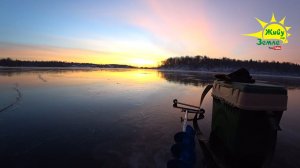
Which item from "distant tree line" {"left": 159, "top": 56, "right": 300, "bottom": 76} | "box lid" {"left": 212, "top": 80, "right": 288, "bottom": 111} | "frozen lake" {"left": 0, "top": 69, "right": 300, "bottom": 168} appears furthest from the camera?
Result: "distant tree line" {"left": 159, "top": 56, "right": 300, "bottom": 76}

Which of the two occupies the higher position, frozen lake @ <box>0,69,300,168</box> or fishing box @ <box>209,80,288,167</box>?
fishing box @ <box>209,80,288,167</box>

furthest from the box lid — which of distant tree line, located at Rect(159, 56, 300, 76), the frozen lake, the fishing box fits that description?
distant tree line, located at Rect(159, 56, 300, 76)

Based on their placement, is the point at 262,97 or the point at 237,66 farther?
the point at 237,66

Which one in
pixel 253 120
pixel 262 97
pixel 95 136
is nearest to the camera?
pixel 262 97

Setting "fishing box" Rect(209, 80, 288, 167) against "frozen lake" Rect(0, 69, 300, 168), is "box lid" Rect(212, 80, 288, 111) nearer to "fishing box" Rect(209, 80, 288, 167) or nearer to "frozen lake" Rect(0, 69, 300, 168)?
"fishing box" Rect(209, 80, 288, 167)

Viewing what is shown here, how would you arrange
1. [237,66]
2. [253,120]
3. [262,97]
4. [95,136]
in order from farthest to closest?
1. [237,66]
2. [95,136]
3. [253,120]
4. [262,97]

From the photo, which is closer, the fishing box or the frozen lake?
the fishing box

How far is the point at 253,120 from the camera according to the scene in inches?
145

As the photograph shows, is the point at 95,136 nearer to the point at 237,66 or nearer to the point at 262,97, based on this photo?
the point at 262,97

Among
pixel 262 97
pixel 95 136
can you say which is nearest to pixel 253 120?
pixel 262 97

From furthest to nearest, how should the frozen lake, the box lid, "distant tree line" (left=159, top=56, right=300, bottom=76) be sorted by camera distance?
"distant tree line" (left=159, top=56, right=300, bottom=76) → the frozen lake → the box lid

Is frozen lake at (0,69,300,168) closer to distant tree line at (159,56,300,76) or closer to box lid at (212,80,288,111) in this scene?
box lid at (212,80,288,111)

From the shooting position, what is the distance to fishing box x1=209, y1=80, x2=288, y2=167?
3.56m

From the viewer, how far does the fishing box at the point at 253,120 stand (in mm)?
3559
